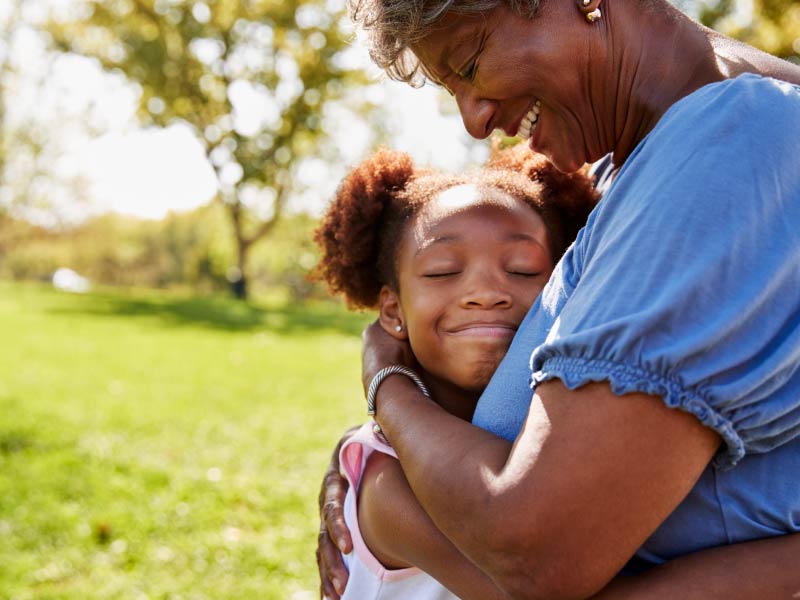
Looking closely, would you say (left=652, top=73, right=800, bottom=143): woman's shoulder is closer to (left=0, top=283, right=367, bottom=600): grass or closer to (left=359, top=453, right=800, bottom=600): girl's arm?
(left=359, top=453, right=800, bottom=600): girl's arm

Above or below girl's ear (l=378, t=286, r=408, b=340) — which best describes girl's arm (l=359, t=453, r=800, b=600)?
below

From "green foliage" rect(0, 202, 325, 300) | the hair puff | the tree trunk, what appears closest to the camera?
the hair puff

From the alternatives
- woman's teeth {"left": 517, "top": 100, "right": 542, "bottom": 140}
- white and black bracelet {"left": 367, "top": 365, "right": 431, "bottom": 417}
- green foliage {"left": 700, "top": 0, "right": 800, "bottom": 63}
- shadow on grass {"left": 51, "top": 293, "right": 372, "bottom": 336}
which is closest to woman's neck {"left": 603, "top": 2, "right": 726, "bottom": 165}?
woman's teeth {"left": 517, "top": 100, "right": 542, "bottom": 140}

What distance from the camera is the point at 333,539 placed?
225cm

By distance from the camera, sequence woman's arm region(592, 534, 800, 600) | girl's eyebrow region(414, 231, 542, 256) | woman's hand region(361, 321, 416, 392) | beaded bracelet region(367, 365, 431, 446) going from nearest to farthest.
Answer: woman's arm region(592, 534, 800, 600) → beaded bracelet region(367, 365, 431, 446) → woman's hand region(361, 321, 416, 392) → girl's eyebrow region(414, 231, 542, 256)

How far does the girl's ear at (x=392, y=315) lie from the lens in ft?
7.84

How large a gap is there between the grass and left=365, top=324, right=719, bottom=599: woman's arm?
3726 millimetres

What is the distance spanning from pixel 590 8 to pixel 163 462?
554 cm

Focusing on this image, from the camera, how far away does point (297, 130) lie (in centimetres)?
2514

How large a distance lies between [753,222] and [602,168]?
1.26 meters

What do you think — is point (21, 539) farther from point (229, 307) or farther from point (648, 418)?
point (229, 307)

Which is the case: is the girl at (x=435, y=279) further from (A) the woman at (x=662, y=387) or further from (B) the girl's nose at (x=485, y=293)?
(A) the woman at (x=662, y=387)

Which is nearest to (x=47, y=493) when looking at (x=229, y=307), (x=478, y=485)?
(x=478, y=485)

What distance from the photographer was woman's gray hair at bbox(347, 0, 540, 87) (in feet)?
5.83
